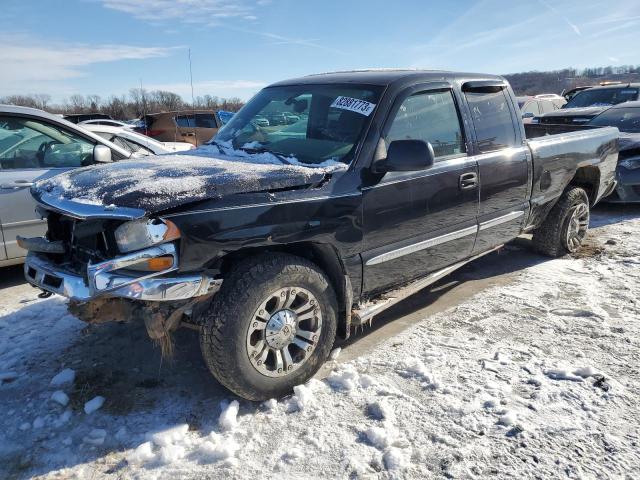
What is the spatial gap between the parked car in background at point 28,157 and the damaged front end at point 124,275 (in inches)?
77.1

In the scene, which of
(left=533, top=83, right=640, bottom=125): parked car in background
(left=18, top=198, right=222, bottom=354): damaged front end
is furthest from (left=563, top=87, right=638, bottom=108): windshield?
(left=18, top=198, right=222, bottom=354): damaged front end

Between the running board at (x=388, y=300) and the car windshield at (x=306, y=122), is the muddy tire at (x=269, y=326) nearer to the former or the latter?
the running board at (x=388, y=300)

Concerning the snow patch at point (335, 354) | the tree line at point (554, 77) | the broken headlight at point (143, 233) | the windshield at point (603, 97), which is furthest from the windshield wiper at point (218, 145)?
the tree line at point (554, 77)

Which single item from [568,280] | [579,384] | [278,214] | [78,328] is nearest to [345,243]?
[278,214]

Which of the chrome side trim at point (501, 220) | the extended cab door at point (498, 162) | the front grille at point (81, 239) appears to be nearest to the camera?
the front grille at point (81, 239)

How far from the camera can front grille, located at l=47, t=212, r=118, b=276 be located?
8.87 ft

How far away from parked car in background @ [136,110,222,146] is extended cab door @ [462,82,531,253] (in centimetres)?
929

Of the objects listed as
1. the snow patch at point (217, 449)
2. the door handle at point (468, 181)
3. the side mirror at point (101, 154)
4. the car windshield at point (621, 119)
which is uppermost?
the side mirror at point (101, 154)

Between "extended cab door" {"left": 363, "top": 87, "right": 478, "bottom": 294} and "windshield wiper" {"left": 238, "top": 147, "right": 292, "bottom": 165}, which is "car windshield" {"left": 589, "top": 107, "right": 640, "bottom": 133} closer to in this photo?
"extended cab door" {"left": 363, "top": 87, "right": 478, "bottom": 294}

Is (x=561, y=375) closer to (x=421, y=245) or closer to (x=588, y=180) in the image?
(x=421, y=245)

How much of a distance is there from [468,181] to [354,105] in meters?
1.09

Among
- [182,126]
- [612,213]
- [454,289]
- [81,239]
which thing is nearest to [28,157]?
[81,239]

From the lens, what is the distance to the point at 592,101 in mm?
12312

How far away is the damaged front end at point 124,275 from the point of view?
250cm
